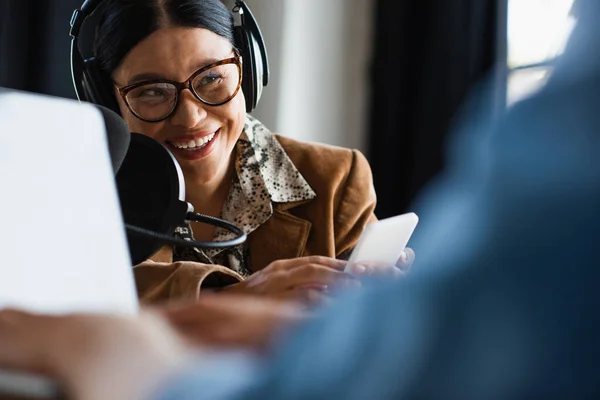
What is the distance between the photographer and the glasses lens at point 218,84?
1.17 meters

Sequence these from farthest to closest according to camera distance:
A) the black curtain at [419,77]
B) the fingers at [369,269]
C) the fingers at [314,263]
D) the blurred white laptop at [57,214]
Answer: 1. the black curtain at [419,77]
2. the fingers at [314,263]
3. the fingers at [369,269]
4. the blurred white laptop at [57,214]

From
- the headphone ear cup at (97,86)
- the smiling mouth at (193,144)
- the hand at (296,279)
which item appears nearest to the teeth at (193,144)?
the smiling mouth at (193,144)

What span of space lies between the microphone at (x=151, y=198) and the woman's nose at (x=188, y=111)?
16.1 inches

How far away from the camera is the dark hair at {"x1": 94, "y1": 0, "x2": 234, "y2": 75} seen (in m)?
1.13

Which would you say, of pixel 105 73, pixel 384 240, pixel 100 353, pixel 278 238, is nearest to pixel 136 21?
pixel 105 73

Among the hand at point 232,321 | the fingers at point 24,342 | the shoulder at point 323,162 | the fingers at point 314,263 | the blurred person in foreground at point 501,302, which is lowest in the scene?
the shoulder at point 323,162

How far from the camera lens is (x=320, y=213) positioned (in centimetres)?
127

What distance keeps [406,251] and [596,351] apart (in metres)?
0.58

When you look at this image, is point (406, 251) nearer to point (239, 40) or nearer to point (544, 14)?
point (239, 40)

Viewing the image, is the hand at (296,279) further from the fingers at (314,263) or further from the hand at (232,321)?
the hand at (232,321)

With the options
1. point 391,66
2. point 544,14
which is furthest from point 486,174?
point 391,66

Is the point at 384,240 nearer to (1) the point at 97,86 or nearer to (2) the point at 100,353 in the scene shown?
(2) the point at 100,353

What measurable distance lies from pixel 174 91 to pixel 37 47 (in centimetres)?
86

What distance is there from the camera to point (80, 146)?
51 centimetres
